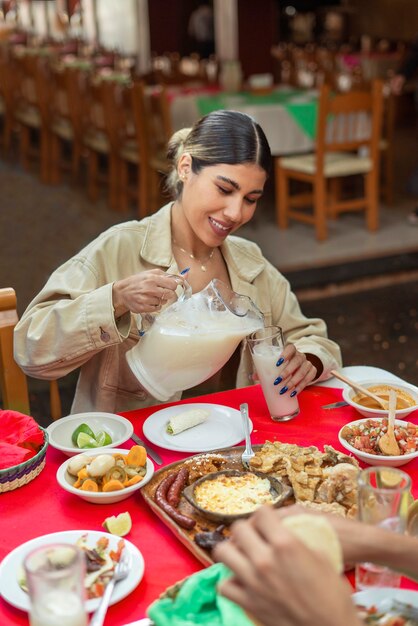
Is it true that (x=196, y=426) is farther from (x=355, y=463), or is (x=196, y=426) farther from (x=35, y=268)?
(x=35, y=268)

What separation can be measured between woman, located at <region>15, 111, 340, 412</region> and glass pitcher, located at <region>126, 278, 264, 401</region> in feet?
0.22

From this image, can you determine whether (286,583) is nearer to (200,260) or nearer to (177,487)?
(177,487)

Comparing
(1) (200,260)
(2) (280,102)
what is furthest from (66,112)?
(1) (200,260)

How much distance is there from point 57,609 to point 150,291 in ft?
2.66

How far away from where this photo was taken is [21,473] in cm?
148

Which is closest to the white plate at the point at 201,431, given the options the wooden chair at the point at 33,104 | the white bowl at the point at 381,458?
the white bowl at the point at 381,458

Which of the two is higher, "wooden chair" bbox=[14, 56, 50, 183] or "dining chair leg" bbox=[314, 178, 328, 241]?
"wooden chair" bbox=[14, 56, 50, 183]

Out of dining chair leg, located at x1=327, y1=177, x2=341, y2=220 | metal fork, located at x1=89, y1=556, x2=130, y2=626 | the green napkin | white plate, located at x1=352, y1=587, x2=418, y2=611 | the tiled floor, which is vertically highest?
the green napkin

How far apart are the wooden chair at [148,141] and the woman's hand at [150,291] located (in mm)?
3978

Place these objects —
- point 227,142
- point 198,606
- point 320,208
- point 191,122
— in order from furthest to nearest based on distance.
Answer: point 320,208
point 191,122
point 227,142
point 198,606

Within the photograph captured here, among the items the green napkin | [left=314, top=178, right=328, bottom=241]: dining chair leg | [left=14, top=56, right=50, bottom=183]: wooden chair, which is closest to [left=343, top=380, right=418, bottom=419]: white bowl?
the green napkin

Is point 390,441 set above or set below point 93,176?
above

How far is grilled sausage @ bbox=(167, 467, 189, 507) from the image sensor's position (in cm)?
137

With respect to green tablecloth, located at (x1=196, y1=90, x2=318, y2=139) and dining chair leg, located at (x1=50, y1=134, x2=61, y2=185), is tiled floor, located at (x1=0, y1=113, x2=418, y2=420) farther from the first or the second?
green tablecloth, located at (x1=196, y1=90, x2=318, y2=139)
